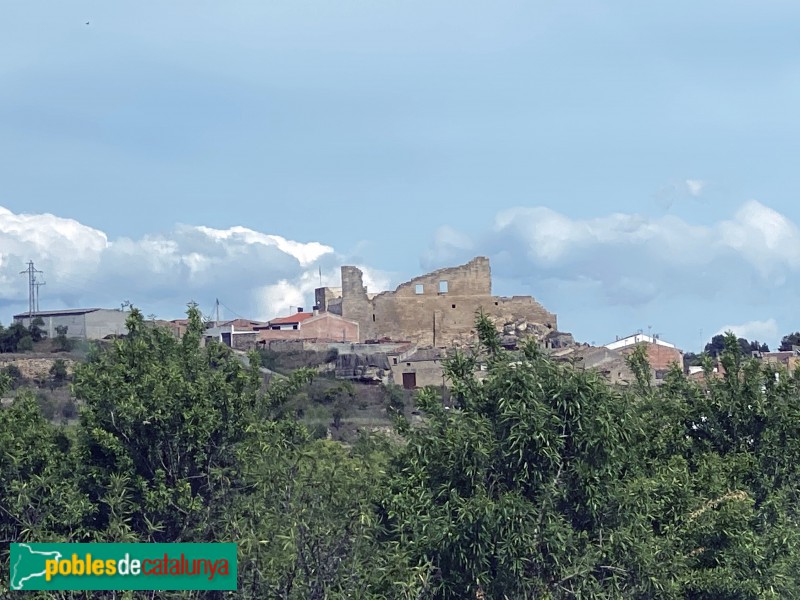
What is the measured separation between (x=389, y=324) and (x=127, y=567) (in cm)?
4927

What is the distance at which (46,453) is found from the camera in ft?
47.4

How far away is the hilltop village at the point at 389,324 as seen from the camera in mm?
51969

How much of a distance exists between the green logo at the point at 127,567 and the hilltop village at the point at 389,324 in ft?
122

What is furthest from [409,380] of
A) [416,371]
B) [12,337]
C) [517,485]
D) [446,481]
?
[517,485]

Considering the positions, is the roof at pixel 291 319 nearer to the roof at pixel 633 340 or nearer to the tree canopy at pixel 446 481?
the roof at pixel 633 340

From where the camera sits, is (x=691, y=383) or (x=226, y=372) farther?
(x=691, y=383)

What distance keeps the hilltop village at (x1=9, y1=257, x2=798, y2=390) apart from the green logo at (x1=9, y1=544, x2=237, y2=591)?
37.1 m

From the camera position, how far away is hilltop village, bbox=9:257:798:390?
52.0 metres

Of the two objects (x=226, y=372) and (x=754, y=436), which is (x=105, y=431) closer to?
(x=226, y=372)

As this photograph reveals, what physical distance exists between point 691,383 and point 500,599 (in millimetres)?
5301

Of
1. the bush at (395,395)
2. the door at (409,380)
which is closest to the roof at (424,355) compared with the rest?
the door at (409,380)

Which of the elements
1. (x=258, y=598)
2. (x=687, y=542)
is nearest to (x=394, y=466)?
(x=258, y=598)

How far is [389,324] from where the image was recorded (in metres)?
61.3

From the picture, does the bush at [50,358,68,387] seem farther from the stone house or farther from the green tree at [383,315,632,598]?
the green tree at [383,315,632,598]
